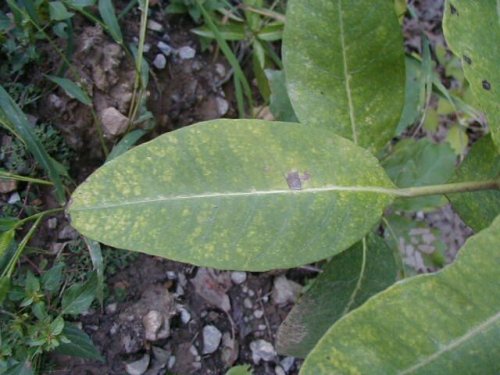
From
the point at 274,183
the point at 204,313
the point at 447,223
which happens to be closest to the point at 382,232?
the point at 447,223

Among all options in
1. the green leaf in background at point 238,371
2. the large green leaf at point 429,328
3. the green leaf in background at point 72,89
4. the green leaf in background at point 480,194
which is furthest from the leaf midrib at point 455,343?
the green leaf in background at point 72,89

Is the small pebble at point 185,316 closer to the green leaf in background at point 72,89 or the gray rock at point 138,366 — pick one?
the gray rock at point 138,366

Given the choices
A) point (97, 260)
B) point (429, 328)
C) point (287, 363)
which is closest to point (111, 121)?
point (97, 260)

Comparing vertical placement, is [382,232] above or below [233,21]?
below

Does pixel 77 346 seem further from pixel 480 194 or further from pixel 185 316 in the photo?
pixel 480 194

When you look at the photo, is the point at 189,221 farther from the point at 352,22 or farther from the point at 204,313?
the point at 204,313

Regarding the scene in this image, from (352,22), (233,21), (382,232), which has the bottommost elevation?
(382,232)
